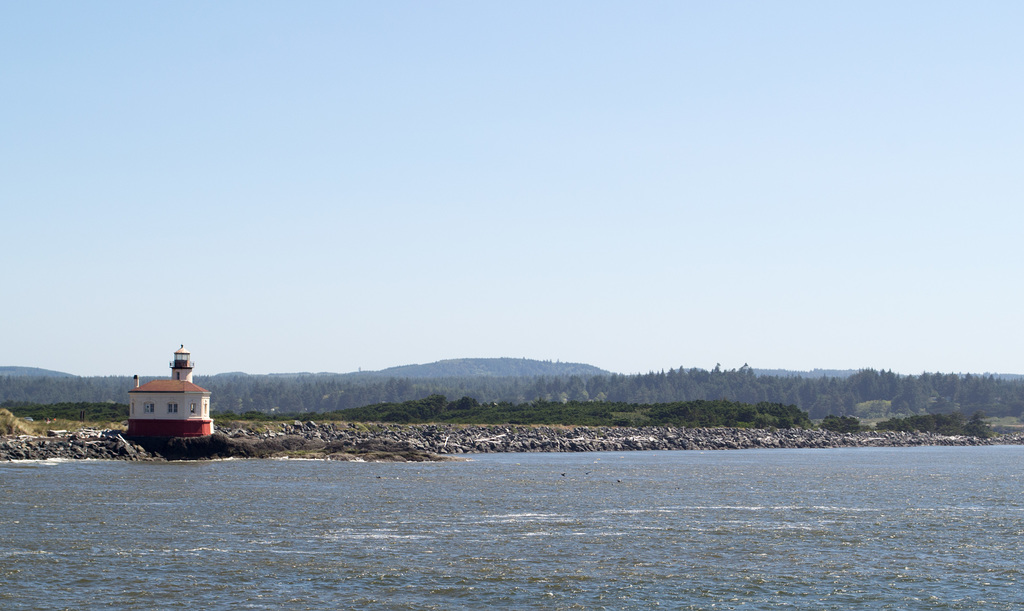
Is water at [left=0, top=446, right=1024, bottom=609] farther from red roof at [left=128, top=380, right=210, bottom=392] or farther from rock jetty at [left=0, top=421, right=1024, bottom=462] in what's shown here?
red roof at [left=128, top=380, right=210, bottom=392]

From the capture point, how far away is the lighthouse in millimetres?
69062

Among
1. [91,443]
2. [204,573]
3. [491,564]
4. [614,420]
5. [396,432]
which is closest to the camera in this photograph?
[204,573]

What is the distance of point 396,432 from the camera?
3878 inches

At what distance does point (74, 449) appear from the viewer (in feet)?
226

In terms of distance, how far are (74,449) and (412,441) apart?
29.0m

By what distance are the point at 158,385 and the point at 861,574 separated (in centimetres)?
5524

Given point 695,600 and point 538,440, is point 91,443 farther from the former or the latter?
point 695,600

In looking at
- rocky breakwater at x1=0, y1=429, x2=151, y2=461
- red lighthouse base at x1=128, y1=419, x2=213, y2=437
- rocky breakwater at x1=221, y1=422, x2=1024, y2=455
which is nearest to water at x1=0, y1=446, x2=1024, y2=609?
rocky breakwater at x1=0, y1=429, x2=151, y2=461

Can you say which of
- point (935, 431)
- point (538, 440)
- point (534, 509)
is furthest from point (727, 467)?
point (935, 431)

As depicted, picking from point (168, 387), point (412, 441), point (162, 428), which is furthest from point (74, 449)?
point (412, 441)

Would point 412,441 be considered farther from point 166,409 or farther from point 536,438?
point 166,409

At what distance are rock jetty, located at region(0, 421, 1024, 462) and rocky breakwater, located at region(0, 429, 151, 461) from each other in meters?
0.07

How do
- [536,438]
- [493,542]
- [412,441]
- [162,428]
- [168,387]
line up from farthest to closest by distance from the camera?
1. [536,438]
2. [412,441]
3. [162,428]
4. [168,387]
5. [493,542]

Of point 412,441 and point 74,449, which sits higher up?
point 74,449
